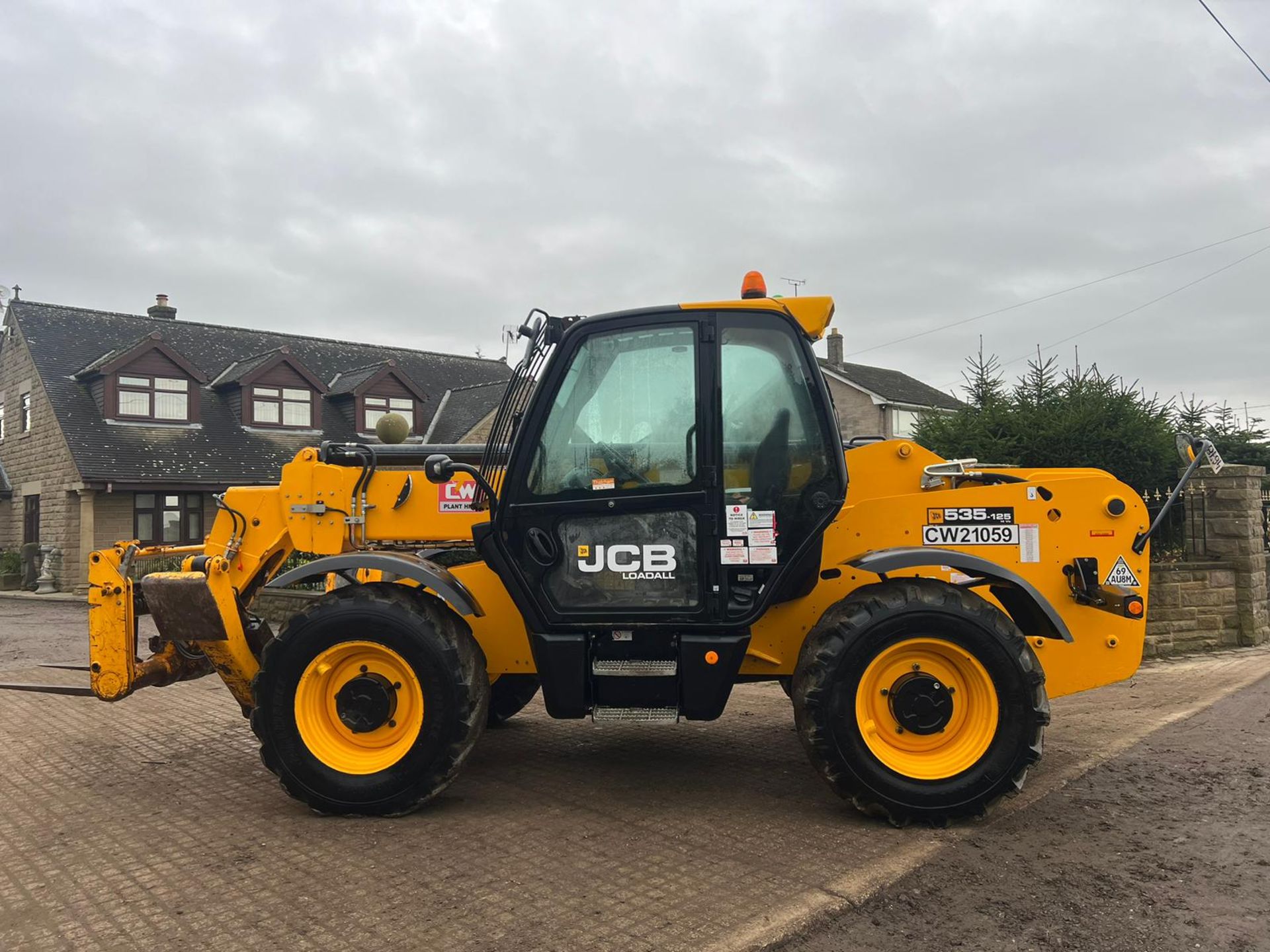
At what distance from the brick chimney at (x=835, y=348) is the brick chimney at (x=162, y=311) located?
70.3 ft

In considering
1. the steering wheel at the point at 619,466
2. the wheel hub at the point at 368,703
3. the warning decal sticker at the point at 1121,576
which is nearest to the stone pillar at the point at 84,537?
the wheel hub at the point at 368,703

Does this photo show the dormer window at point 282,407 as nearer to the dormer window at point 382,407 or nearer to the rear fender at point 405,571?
the dormer window at point 382,407

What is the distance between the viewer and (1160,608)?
921 cm

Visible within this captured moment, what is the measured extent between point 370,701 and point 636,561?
1511 mm

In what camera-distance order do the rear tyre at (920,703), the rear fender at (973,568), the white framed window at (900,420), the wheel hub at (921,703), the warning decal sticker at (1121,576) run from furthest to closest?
the white framed window at (900,420)
the warning decal sticker at (1121,576)
the rear fender at (973,568)
the wheel hub at (921,703)
the rear tyre at (920,703)

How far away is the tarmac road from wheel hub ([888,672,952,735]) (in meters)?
0.49

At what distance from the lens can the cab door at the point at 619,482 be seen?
462 centimetres

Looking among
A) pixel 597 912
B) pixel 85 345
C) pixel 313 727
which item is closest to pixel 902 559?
pixel 597 912

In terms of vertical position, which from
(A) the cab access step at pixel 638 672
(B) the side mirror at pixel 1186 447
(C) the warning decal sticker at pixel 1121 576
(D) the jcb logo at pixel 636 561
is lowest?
(A) the cab access step at pixel 638 672

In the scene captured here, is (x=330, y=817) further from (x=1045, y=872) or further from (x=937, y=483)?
(x=937, y=483)

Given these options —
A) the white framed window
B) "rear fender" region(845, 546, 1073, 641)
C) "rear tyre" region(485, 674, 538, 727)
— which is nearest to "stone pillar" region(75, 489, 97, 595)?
"rear tyre" region(485, 674, 538, 727)

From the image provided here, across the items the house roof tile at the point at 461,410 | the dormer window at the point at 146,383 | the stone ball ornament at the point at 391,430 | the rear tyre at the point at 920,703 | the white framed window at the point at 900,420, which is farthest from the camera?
the white framed window at the point at 900,420

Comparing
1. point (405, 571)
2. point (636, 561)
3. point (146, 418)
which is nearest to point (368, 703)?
point (405, 571)

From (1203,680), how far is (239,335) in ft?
92.9
